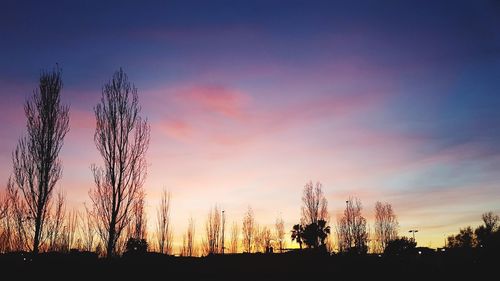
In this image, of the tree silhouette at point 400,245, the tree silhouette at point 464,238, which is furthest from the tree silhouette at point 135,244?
the tree silhouette at point 464,238

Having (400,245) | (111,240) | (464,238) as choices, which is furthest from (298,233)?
(464,238)

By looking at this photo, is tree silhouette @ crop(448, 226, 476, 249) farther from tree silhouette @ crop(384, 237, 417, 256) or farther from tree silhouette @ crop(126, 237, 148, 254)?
tree silhouette @ crop(126, 237, 148, 254)

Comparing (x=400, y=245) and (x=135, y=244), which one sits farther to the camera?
(x=400, y=245)

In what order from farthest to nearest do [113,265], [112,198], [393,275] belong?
[393,275]
[113,265]
[112,198]

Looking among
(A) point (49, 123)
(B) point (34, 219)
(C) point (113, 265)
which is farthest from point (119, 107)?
(C) point (113, 265)

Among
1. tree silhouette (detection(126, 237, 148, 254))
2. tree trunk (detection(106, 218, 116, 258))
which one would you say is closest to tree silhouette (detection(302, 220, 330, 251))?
tree silhouette (detection(126, 237, 148, 254))

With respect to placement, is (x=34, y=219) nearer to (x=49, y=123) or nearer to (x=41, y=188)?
(x=41, y=188)

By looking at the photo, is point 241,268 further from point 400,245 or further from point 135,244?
point 400,245

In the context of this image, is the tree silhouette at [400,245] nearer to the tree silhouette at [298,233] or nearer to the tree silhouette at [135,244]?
the tree silhouette at [298,233]

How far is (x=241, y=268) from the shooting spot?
34531 mm

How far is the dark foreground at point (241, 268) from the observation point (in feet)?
86.0

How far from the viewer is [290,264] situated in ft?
116

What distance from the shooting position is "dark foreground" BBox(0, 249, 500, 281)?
2622 cm

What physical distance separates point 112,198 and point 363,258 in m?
26.0
